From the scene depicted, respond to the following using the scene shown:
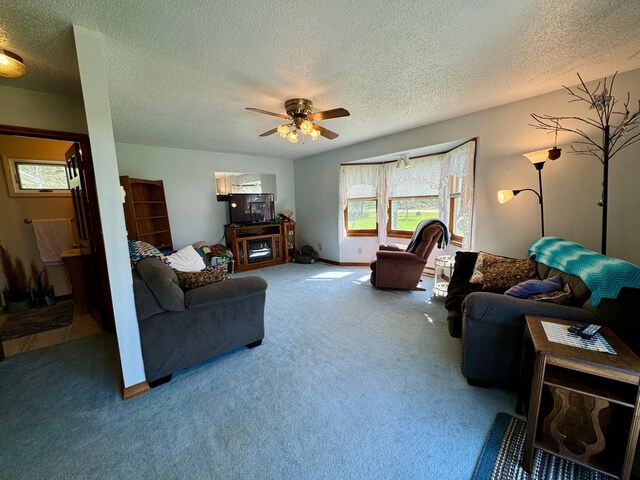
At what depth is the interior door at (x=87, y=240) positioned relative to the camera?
2316 millimetres

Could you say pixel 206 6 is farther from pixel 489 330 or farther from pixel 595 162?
Answer: pixel 595 162

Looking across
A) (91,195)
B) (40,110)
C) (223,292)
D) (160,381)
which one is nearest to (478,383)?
(223,292)

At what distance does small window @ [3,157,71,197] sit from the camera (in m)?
3.08

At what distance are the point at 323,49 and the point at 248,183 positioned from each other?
178 inches

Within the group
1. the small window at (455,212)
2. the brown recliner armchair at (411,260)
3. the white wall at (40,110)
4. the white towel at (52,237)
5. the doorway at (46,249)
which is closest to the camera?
the white wall at (40,110)

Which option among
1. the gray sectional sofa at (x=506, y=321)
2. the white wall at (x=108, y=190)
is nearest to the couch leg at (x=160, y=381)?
the white wall at (x=108, y=190)

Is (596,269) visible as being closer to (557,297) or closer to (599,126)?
(557,297)

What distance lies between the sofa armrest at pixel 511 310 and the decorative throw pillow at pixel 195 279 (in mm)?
2131

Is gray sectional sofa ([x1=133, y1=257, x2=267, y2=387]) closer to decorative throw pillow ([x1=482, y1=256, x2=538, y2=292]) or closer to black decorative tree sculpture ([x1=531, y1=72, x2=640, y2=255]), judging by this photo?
decorative throw pillow ([x1=482, y1=256, x2=538, y2=292])

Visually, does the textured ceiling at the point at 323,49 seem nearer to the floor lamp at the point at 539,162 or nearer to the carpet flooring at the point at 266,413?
the floor lamp at the point at 539,162

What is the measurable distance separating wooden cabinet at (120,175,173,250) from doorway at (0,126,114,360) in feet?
2.04

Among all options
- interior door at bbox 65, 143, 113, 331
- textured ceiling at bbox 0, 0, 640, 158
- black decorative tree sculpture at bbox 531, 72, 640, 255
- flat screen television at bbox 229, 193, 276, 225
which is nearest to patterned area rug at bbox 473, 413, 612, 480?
black decorative tree sculpture at bbox 531, 72, 640, 255

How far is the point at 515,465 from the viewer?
1202 millimetres

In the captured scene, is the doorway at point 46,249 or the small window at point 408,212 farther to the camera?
the small window at point 408,212
